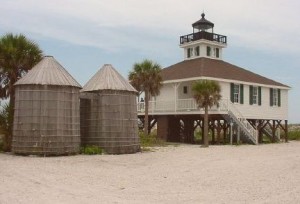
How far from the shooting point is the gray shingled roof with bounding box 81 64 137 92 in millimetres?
23188

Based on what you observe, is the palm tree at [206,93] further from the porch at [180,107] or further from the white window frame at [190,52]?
the white window frame at [190,52]

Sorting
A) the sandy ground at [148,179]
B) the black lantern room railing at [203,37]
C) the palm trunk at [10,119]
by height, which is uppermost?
the black lantern room railing at [203,37]

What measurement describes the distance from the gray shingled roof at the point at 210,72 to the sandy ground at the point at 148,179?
44.0 feet

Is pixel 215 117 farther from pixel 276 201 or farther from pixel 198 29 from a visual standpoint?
pixel 276 201

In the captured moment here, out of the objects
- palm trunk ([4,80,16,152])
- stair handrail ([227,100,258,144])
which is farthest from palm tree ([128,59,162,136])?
palm trunk ([4,80,16,152])

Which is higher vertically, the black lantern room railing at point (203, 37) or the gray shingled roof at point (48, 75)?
the black lantern room railing at point (203, 37)

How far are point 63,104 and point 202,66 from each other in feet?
55.8

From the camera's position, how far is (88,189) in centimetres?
1236

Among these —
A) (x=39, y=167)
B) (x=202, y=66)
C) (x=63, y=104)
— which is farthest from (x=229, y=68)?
(x=39, y=167)

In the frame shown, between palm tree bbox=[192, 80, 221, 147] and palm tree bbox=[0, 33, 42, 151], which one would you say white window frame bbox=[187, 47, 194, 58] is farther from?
palm tree bbox=[0, 33, 42, 151]

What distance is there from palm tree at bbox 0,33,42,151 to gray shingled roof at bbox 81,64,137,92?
2.97 m

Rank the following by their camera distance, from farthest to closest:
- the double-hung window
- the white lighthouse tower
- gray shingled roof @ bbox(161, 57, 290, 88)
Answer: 1. the white lighthouse tower
2. the double-hung window
3. gray shingled roof @ bbox(161, 57, 290, 88)

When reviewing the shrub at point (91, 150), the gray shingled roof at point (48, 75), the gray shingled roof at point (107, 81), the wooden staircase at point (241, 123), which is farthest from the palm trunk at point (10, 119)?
the wooden staircase at point (241, 123)

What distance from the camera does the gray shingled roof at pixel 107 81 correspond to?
23.2m
